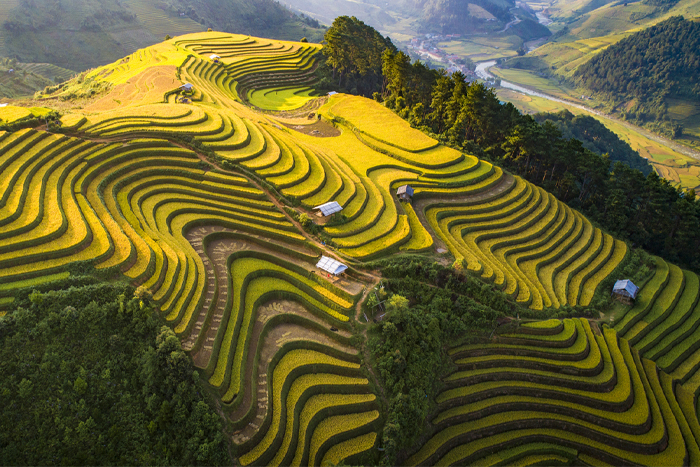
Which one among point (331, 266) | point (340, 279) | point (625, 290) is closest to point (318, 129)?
point (331, 266)

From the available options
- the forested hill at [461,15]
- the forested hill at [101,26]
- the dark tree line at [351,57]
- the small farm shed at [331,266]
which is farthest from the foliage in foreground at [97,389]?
the forested hill at [461,15]

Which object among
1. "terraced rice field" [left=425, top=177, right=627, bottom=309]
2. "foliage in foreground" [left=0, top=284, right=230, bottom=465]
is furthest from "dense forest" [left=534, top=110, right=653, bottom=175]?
"foliage in foreground" [left=0, top=284, right=230, bottom=465]

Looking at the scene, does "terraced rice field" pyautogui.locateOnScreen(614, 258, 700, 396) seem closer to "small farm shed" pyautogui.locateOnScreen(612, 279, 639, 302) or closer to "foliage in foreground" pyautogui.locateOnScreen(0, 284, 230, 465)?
"small farm shed" pyautogui.locateOnScreen(612, 279, 639, 302)

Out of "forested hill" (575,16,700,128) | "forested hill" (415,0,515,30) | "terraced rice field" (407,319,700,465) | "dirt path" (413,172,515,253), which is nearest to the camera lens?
"terraced rice field" (407,319,700,465)

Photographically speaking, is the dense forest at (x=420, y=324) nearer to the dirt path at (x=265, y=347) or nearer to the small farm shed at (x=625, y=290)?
the small farm shed at (x=625, y=290)

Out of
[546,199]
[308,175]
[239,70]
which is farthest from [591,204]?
[239,70]

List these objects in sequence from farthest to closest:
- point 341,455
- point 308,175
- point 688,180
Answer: point 688,180
point 308,175
point 341,455

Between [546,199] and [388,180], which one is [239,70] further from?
[546,199]
